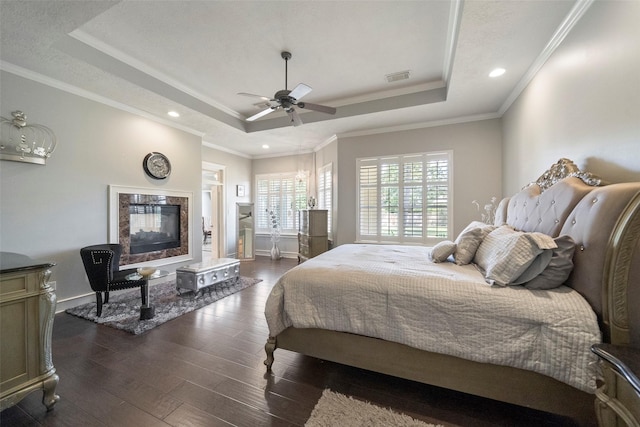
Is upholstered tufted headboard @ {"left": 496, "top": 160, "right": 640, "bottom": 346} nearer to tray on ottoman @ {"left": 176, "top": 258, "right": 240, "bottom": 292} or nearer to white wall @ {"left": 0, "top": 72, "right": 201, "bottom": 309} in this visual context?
tray on ottoman @ {"left": 176, "top": 258, "right": 240, "bottom": 292}

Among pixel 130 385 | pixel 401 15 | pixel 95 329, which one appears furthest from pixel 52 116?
pixel 401 15

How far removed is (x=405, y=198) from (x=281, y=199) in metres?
3.53

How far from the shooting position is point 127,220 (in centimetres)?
382

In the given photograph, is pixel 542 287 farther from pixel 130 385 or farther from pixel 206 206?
pixel 206 206

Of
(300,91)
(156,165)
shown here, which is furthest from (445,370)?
(156,165)

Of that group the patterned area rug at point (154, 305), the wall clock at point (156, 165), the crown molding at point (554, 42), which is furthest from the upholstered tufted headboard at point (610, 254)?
the wall clock at point (156, 165)

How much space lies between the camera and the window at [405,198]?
4.45m

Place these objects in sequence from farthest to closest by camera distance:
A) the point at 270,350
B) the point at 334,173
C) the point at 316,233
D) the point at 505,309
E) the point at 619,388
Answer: the point at 334,173 < the point at 316,233 < the point at 270,350 < the point at 505,309 < the point at 619,388

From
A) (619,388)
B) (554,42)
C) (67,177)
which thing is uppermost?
(554,42)

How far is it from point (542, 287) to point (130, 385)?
9.47ft

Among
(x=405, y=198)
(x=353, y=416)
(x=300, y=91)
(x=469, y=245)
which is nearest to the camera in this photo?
(x=353, y=416)

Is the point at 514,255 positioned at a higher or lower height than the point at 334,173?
lower

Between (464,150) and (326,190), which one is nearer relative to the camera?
(464,150)

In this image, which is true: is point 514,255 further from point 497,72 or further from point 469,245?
point 497,72
